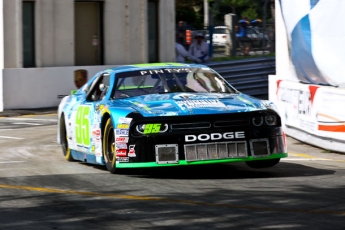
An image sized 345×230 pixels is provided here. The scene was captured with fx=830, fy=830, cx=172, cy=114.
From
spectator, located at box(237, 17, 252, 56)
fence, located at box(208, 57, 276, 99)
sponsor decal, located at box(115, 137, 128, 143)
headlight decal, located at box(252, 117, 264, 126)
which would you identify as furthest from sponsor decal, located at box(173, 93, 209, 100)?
spectator, located at box(237, 17, 252, 56)

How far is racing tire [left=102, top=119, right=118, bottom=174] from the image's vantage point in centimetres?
934

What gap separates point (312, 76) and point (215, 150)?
567cm

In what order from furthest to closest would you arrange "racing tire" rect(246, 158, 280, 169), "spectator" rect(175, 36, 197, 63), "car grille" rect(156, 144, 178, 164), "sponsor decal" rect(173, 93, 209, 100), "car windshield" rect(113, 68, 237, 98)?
"spectator" rect(175, 36, 197, 63), "car windshield" rect(113, 68, 237, 98), "racing tire" rect(246, 158, 280, 169), "sponsor decal" rect(173, 93, 209, 100), "car grille" rect(156, 144, 178, 164)

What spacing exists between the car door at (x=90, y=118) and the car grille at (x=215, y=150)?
4.62ft

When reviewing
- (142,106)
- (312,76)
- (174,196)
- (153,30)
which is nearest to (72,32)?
(153,30)

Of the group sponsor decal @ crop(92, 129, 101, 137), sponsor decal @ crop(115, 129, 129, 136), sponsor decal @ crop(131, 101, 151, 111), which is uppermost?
sponsor decal @ crop(131, 101, 151, 111)

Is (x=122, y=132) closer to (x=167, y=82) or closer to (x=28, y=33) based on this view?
(x=167, y=82)

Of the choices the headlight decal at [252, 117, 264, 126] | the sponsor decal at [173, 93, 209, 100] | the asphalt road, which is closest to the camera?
the asphalt road

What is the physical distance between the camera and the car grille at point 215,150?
29.1ft

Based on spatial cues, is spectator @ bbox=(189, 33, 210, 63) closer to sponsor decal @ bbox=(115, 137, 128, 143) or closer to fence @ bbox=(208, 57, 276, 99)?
fence @ bbox=(208, 57, 276, 99)

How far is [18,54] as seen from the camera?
893 inches

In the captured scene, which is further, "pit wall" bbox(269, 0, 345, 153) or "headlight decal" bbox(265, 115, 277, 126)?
"pit wall" bbox(269, 0, 345, 153)

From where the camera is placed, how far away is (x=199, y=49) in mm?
25672

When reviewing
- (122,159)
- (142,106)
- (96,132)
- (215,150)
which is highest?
(142,106)
